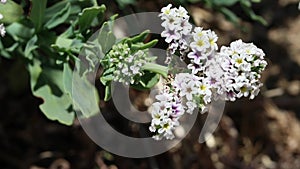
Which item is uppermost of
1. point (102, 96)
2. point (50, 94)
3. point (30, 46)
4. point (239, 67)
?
point (239, 67)

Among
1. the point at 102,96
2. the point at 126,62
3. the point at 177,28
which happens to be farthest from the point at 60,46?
the point at 102,96

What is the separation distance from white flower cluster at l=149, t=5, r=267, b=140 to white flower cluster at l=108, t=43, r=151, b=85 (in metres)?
0.08

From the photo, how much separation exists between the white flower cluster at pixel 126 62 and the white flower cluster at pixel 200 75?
85mm

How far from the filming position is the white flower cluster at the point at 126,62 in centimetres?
128

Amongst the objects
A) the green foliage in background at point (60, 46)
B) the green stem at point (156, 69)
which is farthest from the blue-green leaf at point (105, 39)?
the green stem at point (156, 69)

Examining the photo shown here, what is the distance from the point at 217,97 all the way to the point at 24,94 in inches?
44.1

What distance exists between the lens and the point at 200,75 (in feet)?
4.13

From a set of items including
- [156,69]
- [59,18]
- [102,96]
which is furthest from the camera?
[102,96]

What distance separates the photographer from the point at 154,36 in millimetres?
1983

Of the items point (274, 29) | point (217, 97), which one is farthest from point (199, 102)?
point (274, 29)

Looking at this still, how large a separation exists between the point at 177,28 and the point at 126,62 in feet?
0.45

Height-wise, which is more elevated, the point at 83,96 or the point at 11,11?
the point at 11,11

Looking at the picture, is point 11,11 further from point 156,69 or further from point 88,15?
point 156,69

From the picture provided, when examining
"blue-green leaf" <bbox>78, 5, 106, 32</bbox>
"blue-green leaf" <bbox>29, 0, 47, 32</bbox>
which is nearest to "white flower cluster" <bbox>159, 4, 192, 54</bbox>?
"blue-green leaf" <bbox>78, 5, 106, 32</bbox>
